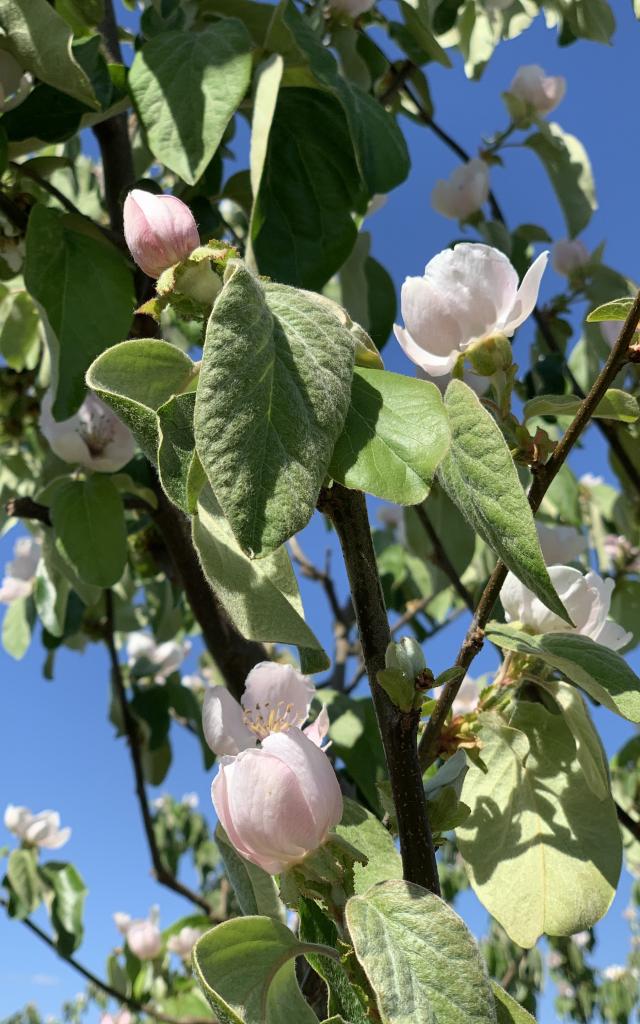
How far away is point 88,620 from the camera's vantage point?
1738mm

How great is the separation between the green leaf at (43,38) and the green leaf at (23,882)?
1209 millimetres

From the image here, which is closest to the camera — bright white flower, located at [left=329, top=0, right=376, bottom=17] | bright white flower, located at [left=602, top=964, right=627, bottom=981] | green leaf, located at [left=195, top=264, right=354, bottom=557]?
green leaf, located at [left=195, top=264, right=354, bottom=557]

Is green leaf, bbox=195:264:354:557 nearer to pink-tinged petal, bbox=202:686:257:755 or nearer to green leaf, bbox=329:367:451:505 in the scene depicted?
green leaf, bbox=329:367:451:505

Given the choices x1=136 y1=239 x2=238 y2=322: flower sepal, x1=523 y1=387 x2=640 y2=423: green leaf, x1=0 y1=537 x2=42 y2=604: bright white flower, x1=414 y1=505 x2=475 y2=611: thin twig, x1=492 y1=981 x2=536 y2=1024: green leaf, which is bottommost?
x1=492 y1=981 x2=536 y2=1024: green leaf

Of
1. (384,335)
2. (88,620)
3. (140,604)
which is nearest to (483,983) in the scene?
(384,335)

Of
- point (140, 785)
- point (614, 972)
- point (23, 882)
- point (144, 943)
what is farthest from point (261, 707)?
point (614, 972)

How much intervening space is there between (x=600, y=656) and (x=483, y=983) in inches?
6.4

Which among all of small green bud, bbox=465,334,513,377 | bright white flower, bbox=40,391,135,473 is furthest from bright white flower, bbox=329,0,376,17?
small green bud, bbox=465,334,513,377

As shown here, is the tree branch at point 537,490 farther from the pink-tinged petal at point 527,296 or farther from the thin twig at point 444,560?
the thin twig at point 444,560

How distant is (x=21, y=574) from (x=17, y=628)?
9 centimetres

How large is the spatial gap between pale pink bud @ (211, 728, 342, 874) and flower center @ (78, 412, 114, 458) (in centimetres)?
74

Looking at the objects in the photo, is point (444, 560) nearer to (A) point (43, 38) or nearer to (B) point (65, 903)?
(A) point (43, 38)

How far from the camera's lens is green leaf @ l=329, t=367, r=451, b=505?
36cm

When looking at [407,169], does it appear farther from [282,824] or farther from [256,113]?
[282,824]
